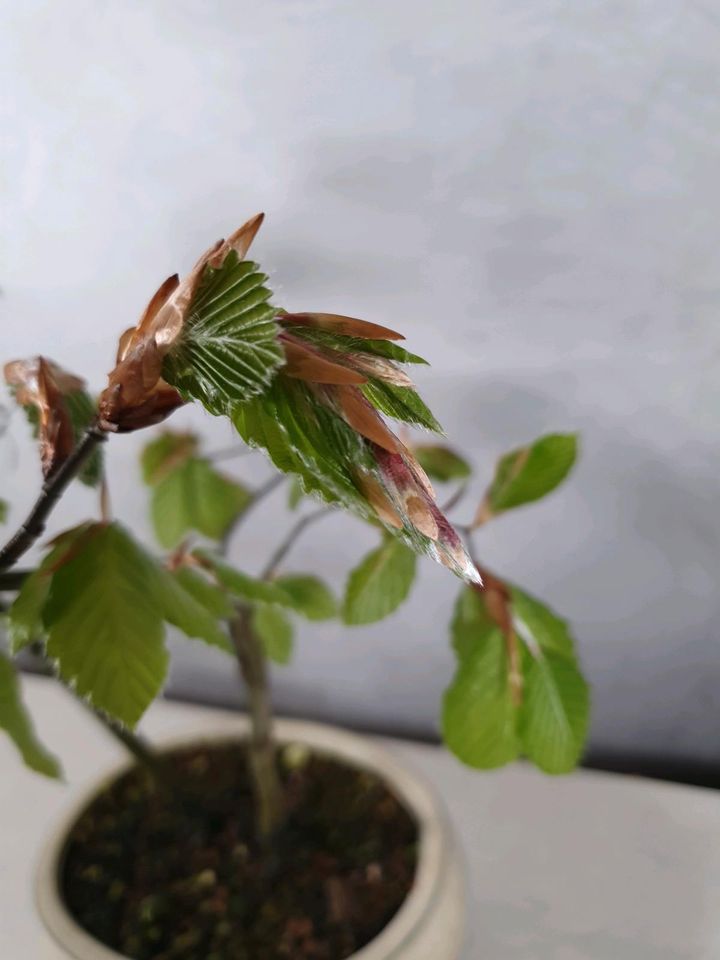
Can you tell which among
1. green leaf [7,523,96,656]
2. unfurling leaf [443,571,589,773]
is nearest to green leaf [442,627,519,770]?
unfurling leaf [443,571,589,773]

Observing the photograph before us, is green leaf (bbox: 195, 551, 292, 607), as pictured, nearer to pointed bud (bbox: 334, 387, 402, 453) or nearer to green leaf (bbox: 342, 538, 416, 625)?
green leaf (bbox: 342, 538, 416, 625)

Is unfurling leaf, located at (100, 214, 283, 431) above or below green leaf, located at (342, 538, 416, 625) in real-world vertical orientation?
above

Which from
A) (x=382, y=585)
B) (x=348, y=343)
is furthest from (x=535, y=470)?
(x=348, y=343)

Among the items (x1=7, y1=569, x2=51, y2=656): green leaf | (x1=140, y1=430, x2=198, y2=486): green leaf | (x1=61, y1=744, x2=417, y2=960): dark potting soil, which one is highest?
(x1=140, y1=430, x2=198, y2=486): green leaf

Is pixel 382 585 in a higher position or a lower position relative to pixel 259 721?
higher

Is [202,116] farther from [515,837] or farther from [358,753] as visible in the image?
[515,837]

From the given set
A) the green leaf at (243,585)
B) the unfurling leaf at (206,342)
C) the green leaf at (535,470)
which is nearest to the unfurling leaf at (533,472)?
the green leaf at (535,470)

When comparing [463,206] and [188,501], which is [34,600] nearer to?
[188,501]

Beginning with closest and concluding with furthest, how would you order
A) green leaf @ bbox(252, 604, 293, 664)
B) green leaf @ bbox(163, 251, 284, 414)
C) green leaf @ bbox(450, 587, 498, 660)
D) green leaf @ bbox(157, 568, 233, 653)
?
green leaf @ bbox(163, 251, 284, 414) < green leaf @ bbox(157, 568, 233, 653) < green leaf @ bbox(450, 587, 498, 660) < green leaf @ bbox(252, 604, 293, 664)
